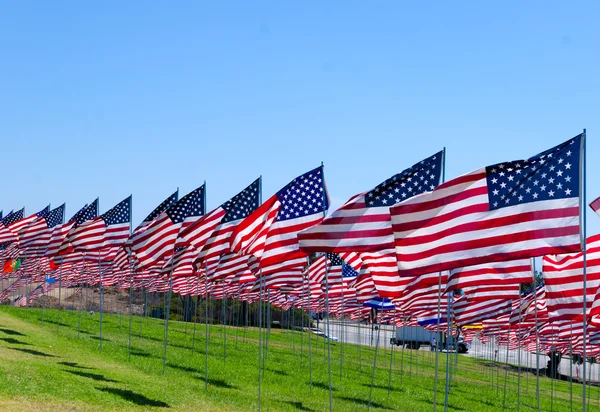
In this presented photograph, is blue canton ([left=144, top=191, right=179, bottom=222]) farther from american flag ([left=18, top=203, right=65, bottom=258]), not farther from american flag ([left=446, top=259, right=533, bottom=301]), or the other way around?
american flag ([left=18, top=203, right=65, bottom=258])

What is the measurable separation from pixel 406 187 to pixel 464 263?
4.08 meters

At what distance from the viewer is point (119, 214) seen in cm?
3738

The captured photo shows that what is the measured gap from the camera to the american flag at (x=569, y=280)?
79.4ft

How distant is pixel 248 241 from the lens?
74.1 feet

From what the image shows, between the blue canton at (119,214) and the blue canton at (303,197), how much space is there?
1494cm

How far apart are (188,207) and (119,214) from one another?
652 cm

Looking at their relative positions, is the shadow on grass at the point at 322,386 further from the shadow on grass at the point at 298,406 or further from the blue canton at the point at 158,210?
the blue canton at the point at 158,210

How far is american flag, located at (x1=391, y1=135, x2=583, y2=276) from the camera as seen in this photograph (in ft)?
50.7

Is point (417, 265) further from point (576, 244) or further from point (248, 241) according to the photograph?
point (248, 241)

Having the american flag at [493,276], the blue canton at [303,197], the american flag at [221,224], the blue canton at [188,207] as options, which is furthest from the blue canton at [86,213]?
the american flag at [493,276]

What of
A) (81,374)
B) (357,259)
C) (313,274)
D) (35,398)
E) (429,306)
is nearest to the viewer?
(35,398)

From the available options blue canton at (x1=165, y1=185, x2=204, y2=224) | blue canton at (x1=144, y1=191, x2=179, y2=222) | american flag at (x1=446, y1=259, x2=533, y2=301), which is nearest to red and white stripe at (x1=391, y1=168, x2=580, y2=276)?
american flag at (x1=446, y1=259, x2=533, y2=301)

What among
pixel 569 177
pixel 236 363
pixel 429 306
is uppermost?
pixel 569 177

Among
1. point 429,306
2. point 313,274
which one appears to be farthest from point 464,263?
point 313,274
